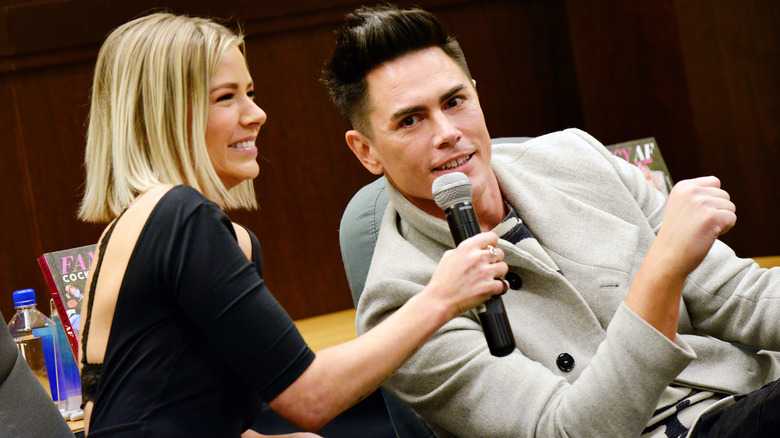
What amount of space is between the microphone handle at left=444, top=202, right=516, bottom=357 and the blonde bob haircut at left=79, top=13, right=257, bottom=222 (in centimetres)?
35

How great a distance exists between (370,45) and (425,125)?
199 millimetres

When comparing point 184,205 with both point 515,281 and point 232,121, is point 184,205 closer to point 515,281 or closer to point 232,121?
point 232,121

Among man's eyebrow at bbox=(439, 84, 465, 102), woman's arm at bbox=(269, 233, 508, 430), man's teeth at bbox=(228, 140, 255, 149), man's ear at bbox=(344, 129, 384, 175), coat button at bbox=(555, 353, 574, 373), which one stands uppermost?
man's teeth at bbox=(228, 140, 255, 149)

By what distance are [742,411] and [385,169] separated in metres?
0.72

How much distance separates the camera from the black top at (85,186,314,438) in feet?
3.18

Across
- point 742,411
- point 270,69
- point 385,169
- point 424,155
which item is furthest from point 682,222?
point 270,69

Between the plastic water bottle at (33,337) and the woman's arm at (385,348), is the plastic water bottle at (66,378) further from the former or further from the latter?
the woman's arm at (385,348)

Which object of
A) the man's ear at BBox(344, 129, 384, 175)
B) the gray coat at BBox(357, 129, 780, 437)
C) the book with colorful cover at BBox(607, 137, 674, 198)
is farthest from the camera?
the book with colorful cover at BBox(607, 137, 674, 198)

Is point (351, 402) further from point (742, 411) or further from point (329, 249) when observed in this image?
point (329, 249)

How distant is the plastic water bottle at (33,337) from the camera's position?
1862 mm

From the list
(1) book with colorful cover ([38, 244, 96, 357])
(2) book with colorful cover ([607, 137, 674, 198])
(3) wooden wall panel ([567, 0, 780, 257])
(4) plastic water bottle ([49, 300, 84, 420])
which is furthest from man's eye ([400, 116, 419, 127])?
(3) wooden wall panel ([567, 0, 780, 257])

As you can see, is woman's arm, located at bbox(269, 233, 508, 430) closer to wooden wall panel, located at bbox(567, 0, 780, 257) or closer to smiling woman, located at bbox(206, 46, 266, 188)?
smiling woman, located at bbox(206, 46, 266, 188)

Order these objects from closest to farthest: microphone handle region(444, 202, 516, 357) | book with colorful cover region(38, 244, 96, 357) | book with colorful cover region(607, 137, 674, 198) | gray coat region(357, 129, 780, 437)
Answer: microphone handle region(444, 202, 516, 357)
gray coat region(357, 129, 780, 437)
book with colorful cover region(38, 244, 96, 357)
book with colorful cover region(607, 137, 674, 198)

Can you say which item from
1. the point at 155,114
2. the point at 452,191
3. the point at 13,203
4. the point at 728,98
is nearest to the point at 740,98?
the point at 728,98
